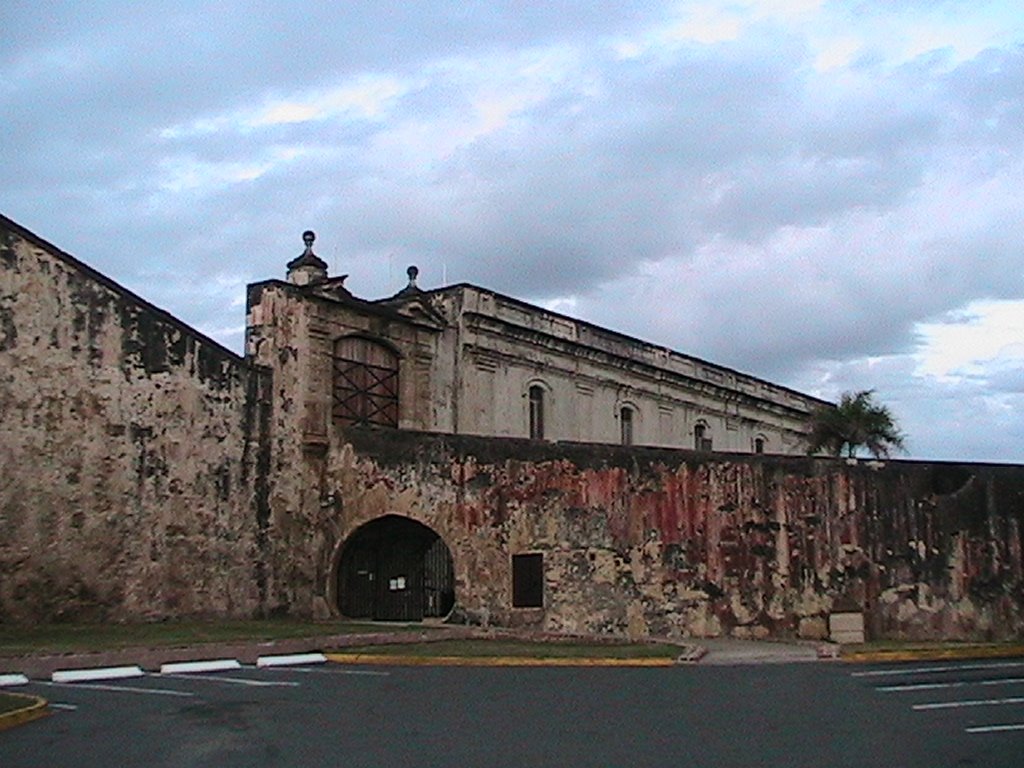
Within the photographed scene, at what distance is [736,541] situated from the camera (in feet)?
71.3

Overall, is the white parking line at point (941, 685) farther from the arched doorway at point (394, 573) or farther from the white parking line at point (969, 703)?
the arched doorway at point (394, 573)

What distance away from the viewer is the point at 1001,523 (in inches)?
867

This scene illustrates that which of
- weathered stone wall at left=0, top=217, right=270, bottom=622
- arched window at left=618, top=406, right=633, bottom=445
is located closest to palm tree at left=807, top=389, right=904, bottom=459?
arched window at left=618, top=406, right=633, bottom=445

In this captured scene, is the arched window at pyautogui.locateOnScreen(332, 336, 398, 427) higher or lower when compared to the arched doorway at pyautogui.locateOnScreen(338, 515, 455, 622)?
higher

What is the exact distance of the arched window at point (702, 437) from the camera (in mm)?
39031

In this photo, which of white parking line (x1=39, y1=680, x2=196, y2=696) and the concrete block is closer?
white parking line (x1=39, y1=680, x2=196, y2=696)

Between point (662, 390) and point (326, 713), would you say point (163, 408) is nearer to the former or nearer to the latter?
point (326, 713)

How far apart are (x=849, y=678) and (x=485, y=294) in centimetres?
1735

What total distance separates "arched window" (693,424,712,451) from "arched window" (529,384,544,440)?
8.10m

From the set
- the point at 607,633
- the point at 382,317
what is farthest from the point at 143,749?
the point at 382,317

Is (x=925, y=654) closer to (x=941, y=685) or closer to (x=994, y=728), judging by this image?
(x=941, y=685)

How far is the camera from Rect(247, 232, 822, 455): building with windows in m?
25.3

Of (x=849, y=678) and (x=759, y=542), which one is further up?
(x=759, y=542)

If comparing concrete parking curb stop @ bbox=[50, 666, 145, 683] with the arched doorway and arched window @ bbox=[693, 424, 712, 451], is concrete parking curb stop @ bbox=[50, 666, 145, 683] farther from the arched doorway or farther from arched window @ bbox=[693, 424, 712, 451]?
arched window @ bbox=[693, 424, 712, 451]
